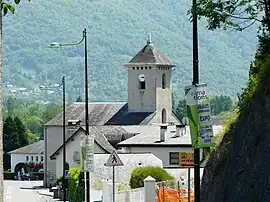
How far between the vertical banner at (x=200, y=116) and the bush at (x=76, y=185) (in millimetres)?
35809

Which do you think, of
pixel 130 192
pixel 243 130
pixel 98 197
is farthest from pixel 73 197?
pixel 243 130

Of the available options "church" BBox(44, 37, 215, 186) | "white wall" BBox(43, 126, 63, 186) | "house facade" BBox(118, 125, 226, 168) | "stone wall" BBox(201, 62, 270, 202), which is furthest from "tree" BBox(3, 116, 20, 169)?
"stone wall" BBox(201, 62, 270, 202)

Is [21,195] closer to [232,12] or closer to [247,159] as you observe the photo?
[232,12]

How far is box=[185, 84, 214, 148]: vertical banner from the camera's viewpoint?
18.1 m

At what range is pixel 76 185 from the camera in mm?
56125

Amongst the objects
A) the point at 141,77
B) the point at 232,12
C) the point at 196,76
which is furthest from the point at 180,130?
the point at 141,77

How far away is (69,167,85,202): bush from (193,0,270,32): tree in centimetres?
3233

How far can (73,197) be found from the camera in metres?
57.4

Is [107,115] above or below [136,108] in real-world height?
below

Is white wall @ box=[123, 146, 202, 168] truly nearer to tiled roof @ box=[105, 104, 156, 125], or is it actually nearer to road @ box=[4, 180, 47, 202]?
road @ box=[4, 180, 47, 202]

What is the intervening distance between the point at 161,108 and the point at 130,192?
91.8 m

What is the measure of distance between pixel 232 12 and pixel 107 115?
106933mm

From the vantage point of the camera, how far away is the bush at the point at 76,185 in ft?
180

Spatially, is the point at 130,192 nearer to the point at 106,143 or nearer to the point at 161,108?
the point at 106,143
